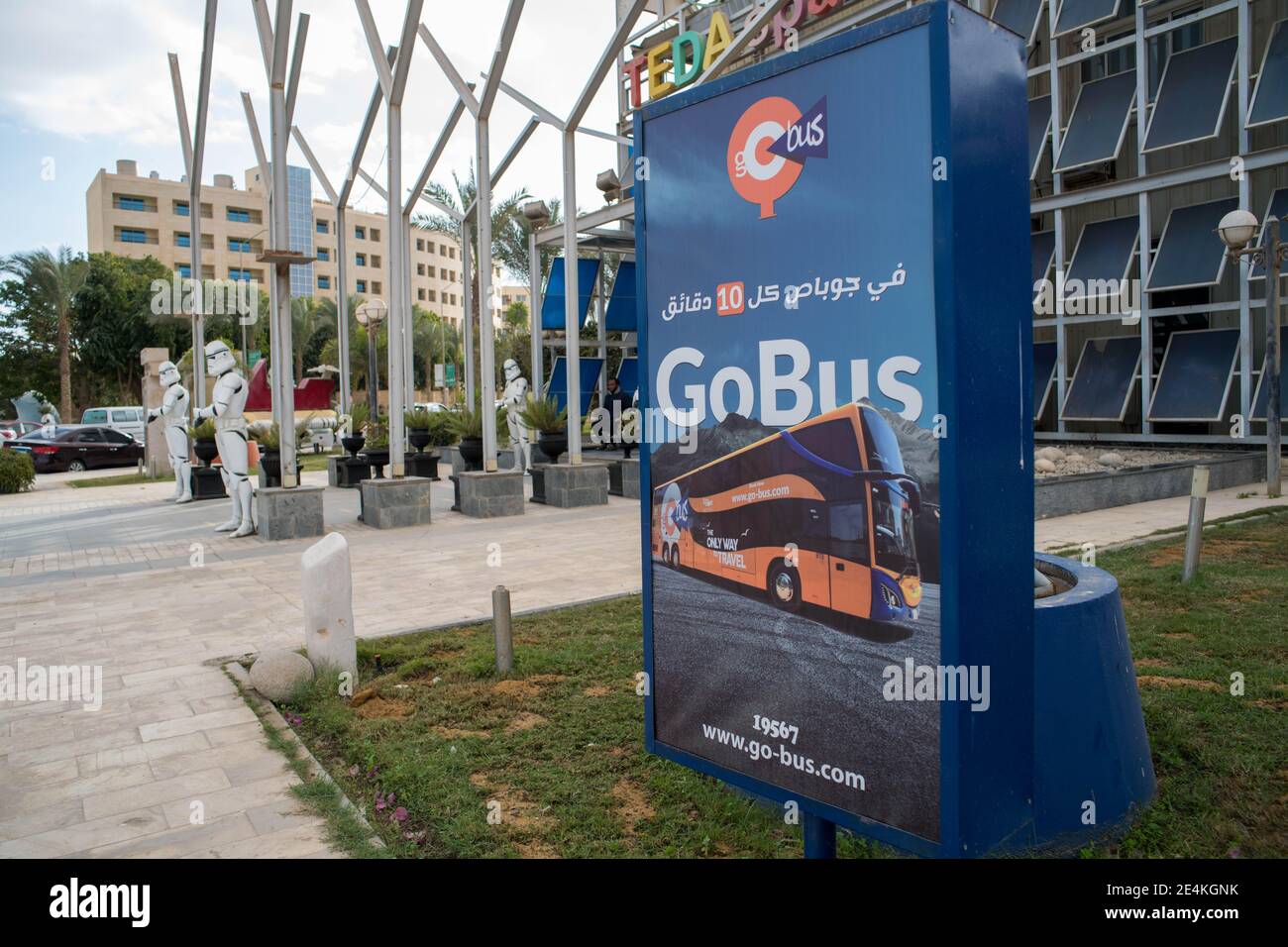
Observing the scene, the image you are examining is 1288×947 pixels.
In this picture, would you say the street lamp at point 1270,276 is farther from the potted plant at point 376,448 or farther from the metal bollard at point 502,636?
the potted plant at point 376,448

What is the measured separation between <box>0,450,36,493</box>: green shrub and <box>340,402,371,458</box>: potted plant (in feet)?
28.1

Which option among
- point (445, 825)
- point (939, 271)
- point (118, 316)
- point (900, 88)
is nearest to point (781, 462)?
point (939, 271)

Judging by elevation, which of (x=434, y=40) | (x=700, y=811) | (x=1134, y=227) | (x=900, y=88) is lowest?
(x=700, y=811)

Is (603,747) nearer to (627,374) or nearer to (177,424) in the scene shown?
(177,424)

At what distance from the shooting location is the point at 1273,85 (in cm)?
1580

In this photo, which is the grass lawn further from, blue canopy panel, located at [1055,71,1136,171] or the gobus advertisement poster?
blue canopy panel, located at [1055,71,1136,171]

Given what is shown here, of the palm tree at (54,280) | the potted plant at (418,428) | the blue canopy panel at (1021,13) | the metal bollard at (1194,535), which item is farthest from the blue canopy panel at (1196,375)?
the palm tree at (54,280)

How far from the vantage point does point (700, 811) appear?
398 centimetres

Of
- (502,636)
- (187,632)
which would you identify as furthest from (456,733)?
(187,632)

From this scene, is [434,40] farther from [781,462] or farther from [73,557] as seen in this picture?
[781,462]

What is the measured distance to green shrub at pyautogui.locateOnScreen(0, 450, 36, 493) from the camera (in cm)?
2211

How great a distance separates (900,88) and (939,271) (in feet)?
1.81

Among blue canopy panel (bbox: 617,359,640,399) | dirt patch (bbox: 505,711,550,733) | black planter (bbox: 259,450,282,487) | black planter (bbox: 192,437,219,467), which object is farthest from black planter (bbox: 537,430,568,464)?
dirt patch (bbox: 505,711,550,733)

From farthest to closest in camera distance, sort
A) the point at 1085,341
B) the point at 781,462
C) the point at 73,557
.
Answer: the point at 1085,341
the point at 73,557
the point at 781,462
